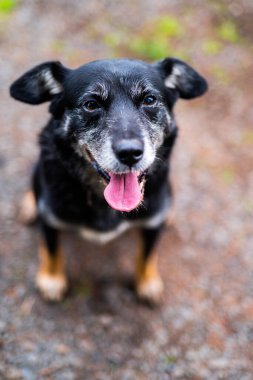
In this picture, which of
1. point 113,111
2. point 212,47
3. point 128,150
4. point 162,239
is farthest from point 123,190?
point 212,47

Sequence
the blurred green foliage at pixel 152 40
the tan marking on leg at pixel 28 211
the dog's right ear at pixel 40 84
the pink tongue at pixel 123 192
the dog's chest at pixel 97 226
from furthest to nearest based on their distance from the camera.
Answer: the blurred green foliage at pixel 152 40
the tan marking on leg at pixel 28 211
the dog's chest at pixel 97 226
the dog's right ear at pixel 40 84
the pink tongue at pixel 123 192

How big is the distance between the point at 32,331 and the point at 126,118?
188 centimetres

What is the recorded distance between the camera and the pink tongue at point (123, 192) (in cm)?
231

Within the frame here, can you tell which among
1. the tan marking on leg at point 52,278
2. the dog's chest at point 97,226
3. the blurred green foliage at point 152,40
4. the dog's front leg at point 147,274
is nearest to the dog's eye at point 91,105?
the dog's chest at point 97,226

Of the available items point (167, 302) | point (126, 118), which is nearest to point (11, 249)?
point (167, 302)

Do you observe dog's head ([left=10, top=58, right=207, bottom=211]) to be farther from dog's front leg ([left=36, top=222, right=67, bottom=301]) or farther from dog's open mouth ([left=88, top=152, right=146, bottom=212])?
dog's front leg ([left=36, top=222, right=67, bottom=301])

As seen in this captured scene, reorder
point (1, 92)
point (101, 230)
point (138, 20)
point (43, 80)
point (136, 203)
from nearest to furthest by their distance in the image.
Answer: point (136, 203)
point (43, 80)
point (101, 230)
point (1, 92)
point (138, 20)

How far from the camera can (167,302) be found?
340 centimetres

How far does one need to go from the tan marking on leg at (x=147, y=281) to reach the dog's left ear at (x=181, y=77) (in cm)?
139

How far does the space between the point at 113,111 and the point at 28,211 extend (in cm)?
170

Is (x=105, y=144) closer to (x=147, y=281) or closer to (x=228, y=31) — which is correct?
(x=147, y=281)

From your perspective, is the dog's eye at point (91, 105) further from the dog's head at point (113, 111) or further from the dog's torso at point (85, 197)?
the dog's torso at point (85, 197)

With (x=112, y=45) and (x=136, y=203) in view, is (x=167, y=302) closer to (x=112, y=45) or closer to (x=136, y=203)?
(x=136, y=203)

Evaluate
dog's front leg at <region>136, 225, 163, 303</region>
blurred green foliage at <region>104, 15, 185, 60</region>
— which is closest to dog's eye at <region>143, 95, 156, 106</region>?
dog's front leg at <region>136, 225, 163, 303</region>
